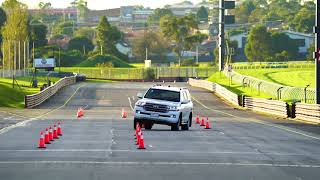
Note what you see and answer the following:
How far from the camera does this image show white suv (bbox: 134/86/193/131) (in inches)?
1406

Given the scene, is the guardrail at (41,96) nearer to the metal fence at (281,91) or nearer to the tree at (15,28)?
the metal fence at (281,91)

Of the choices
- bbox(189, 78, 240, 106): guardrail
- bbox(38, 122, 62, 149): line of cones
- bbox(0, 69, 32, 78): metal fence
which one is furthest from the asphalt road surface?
bbox(0, 69, 32, 78): metal fence

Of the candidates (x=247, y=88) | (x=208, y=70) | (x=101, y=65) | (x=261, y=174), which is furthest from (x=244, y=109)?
(x=101, y=65)

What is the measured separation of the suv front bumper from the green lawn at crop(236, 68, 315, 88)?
8084cm

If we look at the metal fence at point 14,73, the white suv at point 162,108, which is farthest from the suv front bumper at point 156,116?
the metal fence at point 14,73

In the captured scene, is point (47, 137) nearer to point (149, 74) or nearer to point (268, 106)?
point (268, 106)

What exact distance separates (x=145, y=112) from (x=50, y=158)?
1368 centimetres

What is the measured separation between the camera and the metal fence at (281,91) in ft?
209

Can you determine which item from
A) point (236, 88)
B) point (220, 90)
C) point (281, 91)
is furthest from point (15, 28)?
point (281, 91)

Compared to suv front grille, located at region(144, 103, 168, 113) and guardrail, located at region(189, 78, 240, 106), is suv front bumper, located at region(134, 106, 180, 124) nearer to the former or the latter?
suv front grille, located at region(144, 103, 168, 113)

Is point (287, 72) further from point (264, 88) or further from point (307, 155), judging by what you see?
point (307, 155)

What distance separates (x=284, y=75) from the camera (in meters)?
132

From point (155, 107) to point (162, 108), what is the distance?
277 mm

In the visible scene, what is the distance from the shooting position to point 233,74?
387 ft
